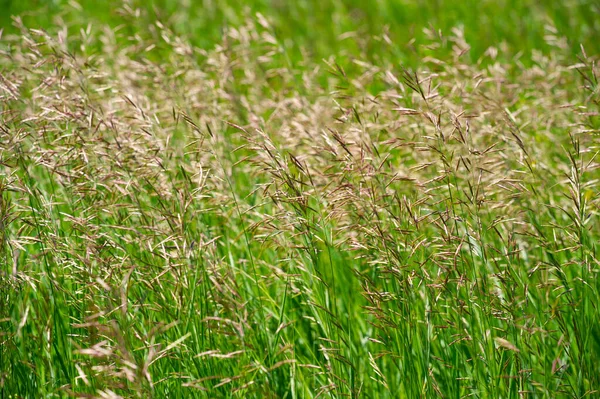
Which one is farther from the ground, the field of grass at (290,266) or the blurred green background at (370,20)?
the blurred green background at (370,20)

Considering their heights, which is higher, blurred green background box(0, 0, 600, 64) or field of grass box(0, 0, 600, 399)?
blurred green background box(0, 0, 600, 64)

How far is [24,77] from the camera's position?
3441 millimetres

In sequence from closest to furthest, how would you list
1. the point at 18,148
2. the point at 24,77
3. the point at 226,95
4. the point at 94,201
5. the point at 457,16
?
the point at 18,148
the point at 94,201
the point at 24,77
the point at 226,95
the point at 457,16

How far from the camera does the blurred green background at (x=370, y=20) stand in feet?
20.3

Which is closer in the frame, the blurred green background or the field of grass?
the field of grass

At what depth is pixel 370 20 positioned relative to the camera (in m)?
7.11

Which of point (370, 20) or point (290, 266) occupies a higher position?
point (370, 20)

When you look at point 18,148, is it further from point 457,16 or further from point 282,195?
point 457,16

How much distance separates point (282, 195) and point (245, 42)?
2.04 m

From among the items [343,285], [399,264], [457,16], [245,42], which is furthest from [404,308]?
[457,16]

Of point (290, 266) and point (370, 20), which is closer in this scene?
point (290, 266)

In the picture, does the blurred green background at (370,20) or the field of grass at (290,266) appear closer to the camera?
the field of grass at (290,266)

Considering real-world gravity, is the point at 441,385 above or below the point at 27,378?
below

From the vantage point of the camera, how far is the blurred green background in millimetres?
6191
